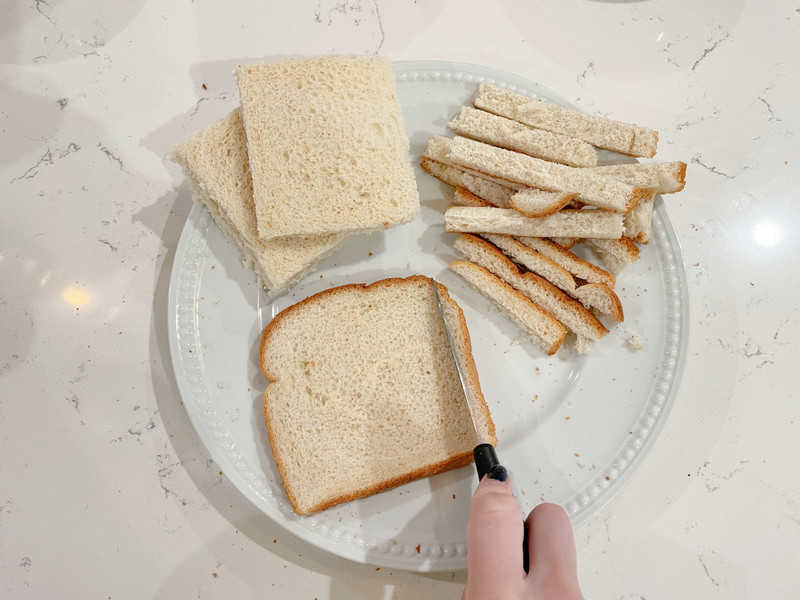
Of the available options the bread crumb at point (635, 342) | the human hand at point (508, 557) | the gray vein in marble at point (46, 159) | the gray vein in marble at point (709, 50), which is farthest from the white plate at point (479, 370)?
the gray vein in marble at point (709, 50)

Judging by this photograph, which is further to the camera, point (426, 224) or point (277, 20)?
point (277, 20)

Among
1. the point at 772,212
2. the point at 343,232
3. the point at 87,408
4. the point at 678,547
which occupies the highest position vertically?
the point at 343,232

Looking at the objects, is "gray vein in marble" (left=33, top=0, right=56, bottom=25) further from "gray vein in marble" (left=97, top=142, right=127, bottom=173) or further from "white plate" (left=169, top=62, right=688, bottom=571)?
"white plate" (left=169, top=62, right=688, bottom=571)

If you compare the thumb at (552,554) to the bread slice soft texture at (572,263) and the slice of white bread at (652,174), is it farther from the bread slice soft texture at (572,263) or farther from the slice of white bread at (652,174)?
the slice of white bread at (652,174)

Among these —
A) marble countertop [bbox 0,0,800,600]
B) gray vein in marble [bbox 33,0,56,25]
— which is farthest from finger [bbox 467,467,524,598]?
gray vein in marble [bbox 33,0,56,25]

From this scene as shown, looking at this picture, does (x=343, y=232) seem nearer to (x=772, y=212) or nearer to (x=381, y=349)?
(x=381, y=349)

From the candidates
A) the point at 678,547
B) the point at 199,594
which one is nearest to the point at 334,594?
the point at 199,594

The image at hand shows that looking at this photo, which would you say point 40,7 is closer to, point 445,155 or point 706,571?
point 445,155
